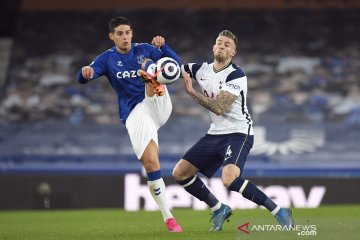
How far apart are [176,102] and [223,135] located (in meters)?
10.8

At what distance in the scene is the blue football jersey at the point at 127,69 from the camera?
29.4 ft

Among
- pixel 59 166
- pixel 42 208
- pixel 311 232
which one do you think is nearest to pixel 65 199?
pixel 42 208

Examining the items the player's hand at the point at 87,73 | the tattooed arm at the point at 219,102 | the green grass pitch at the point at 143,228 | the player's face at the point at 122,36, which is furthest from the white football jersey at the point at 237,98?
the player's hand at the point at 87,73

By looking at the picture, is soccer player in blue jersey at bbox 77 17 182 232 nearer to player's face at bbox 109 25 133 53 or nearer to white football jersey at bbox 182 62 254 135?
player's face at bbox 109 25 133 53

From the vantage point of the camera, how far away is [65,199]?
53.4 feet

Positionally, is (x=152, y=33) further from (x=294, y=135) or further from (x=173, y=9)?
(x=294, y=135)

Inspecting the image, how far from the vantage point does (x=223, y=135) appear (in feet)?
29.5

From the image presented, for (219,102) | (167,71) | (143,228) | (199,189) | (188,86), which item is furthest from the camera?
(143,228)

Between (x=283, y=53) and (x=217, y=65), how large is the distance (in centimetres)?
1276

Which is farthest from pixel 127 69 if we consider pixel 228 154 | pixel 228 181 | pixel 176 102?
pixel 176 102

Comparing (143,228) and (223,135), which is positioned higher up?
(223,135)

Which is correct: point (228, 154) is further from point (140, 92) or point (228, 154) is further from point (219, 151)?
point (140, 92)

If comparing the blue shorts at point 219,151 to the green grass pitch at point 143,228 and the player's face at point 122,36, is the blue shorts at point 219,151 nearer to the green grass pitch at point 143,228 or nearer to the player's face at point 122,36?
the green grass pitch at point 143,228

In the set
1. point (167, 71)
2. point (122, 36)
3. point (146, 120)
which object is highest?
point (122, 36)
